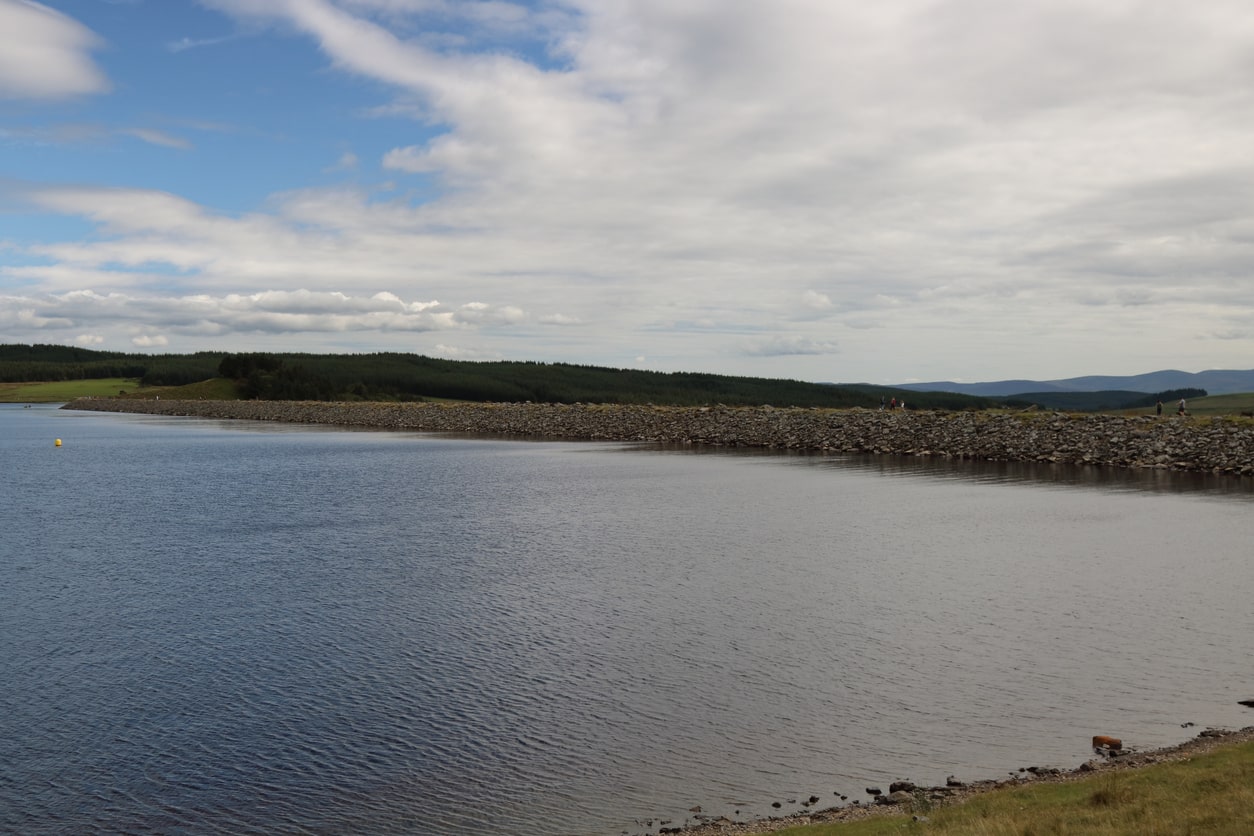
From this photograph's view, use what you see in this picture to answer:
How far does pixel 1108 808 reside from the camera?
9.10 metres

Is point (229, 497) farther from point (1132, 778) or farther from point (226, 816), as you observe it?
point (1132, 778)

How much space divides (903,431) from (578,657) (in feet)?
175

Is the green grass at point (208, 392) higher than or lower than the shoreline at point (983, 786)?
higher

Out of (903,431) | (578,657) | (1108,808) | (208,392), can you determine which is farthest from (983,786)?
(208,392)

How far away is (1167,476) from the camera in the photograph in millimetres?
46625

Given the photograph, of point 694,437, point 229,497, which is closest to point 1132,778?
point 229,497

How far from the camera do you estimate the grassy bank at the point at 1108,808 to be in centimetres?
860

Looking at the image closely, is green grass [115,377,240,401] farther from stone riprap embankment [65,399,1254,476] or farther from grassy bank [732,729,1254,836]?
grassy bank [732,729,1254,836]

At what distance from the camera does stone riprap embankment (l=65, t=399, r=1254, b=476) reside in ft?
169

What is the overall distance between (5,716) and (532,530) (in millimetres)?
18189

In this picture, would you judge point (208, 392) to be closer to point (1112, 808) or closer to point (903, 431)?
point (903, 431)

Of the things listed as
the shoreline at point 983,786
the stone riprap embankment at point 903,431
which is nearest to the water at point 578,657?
the shoreline at point 983,786

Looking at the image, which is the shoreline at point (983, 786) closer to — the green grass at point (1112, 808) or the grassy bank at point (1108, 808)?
the grassy bank at point (1108, 808)

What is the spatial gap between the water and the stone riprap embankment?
1801cm
